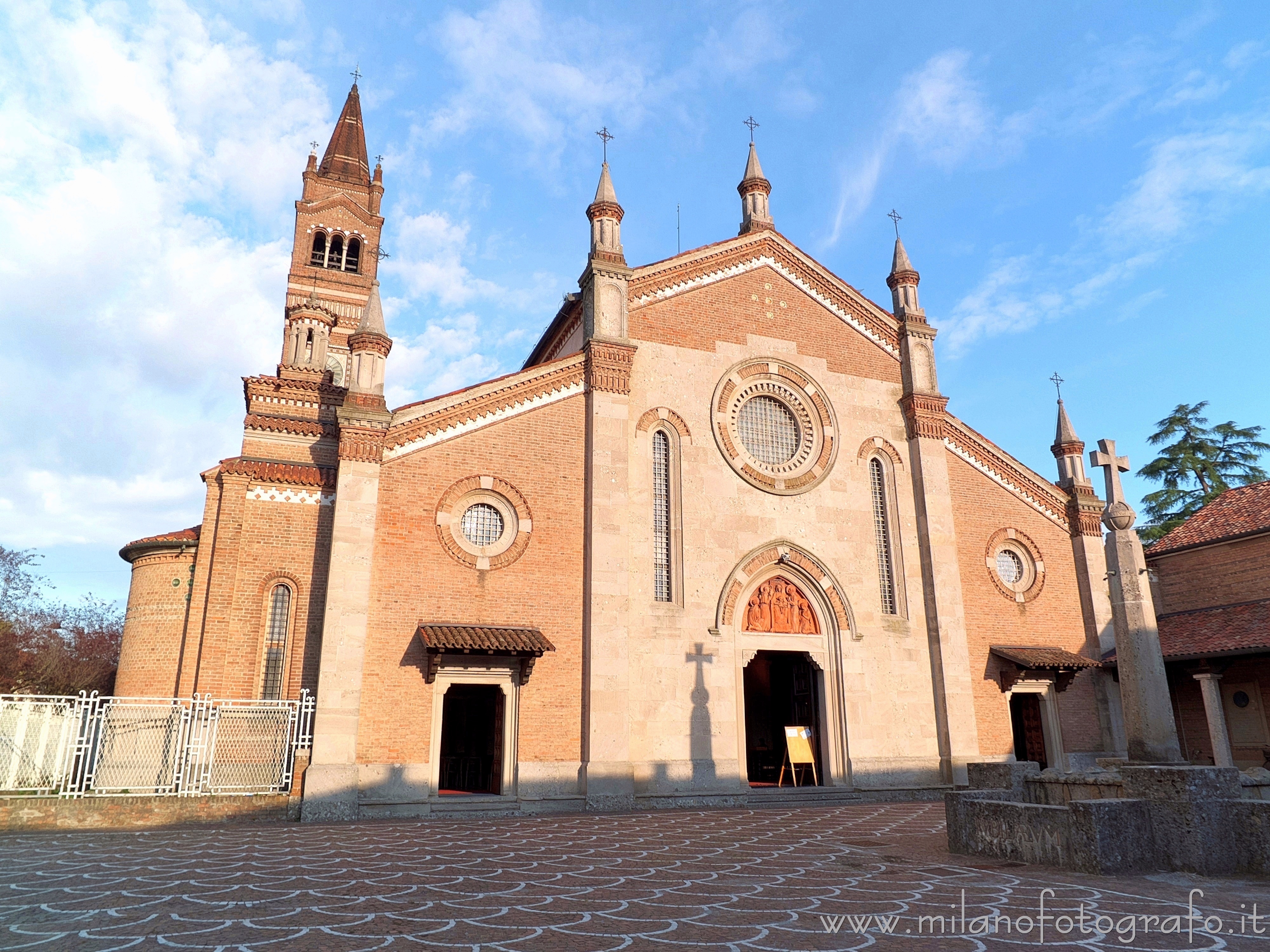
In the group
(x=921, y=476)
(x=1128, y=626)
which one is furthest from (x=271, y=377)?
(x=1128, y=626)

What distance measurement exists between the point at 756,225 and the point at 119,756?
20.0 m

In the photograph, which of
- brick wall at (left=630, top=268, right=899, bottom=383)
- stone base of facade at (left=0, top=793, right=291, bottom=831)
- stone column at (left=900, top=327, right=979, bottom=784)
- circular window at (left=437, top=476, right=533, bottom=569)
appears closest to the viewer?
stone base of facade at (left=0, top=793, right=291, bottom=831)

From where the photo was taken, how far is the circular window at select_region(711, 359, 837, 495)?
65.5 feet

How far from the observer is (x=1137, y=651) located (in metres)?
9.94

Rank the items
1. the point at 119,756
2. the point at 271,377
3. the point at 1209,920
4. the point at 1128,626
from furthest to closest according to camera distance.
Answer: the point at 271,377 < the point at 119,756 < the point at 1128,626 < the point at 1209,920

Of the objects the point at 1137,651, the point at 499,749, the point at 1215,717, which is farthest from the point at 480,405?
the point at 1215,717

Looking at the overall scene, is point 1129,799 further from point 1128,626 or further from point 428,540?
point 428,540

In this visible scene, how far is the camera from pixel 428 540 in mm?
16547

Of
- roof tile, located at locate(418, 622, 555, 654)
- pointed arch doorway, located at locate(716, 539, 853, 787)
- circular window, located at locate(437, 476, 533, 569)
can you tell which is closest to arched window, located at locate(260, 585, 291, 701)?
roof tile, located at locate(418, 622, 555, 654)

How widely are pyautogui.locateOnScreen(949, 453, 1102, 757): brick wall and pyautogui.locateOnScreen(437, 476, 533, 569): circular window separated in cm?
1181

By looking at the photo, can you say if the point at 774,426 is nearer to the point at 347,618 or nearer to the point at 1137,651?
the point at 347,618

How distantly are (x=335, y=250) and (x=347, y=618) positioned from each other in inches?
964

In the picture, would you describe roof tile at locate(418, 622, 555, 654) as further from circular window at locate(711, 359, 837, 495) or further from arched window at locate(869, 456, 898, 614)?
arched window at locate(869, 456, 898, 614)

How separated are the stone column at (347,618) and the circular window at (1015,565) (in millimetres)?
15894
